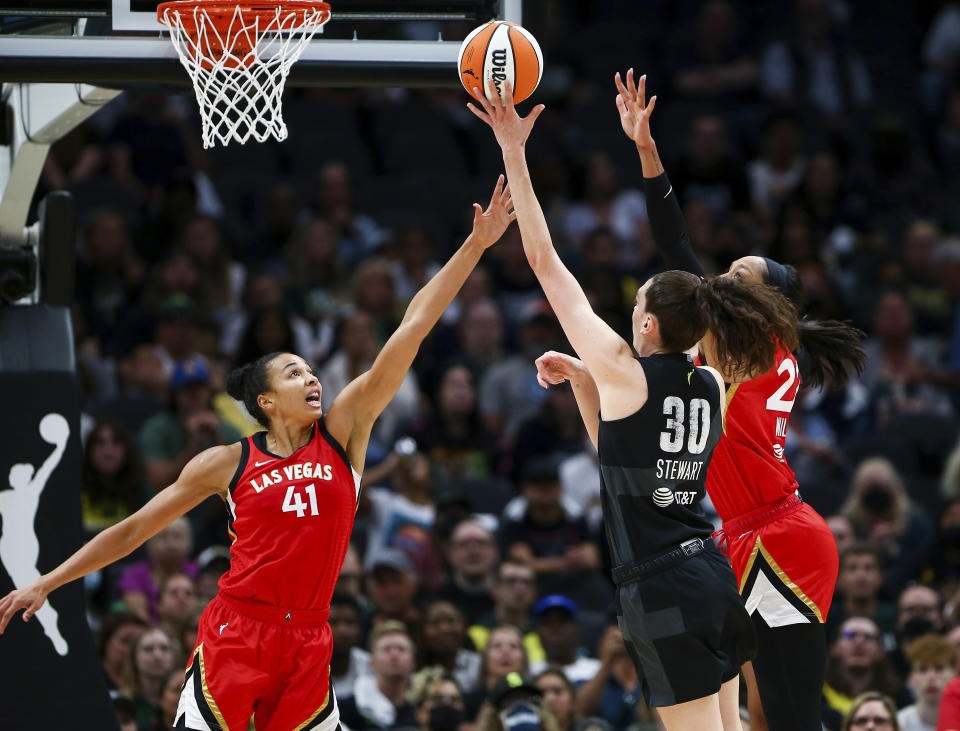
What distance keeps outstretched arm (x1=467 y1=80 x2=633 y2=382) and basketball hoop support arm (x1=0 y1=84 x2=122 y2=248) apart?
2.28 m

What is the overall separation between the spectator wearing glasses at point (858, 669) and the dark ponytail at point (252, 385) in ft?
14.3

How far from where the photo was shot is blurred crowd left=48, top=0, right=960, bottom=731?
343 inches

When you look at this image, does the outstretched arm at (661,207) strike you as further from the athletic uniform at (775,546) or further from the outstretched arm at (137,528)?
the outstretched arm at (137,528)

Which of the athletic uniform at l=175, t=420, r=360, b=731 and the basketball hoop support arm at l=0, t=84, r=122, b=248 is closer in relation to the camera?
the athletic uniform at l=175, t=420, r=360, b=731

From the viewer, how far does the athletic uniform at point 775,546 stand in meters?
5.57

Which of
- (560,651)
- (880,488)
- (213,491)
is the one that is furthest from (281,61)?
(880,488)

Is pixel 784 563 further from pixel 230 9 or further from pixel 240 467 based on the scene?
pixel 230 9

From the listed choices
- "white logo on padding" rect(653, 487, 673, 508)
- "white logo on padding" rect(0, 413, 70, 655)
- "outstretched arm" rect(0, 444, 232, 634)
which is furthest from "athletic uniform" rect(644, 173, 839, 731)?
"white logo on padding" rect(0, 413, 70, 655)

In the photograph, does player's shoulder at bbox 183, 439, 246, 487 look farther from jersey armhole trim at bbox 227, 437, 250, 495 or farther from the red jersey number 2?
the red jersey number 2

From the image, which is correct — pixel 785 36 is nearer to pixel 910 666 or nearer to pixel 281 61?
pixel 910 666

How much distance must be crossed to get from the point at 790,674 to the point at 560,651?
3561mm

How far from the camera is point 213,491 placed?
5.71 meters

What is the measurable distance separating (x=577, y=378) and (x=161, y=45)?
246 centimetres

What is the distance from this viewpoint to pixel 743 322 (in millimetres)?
5273
